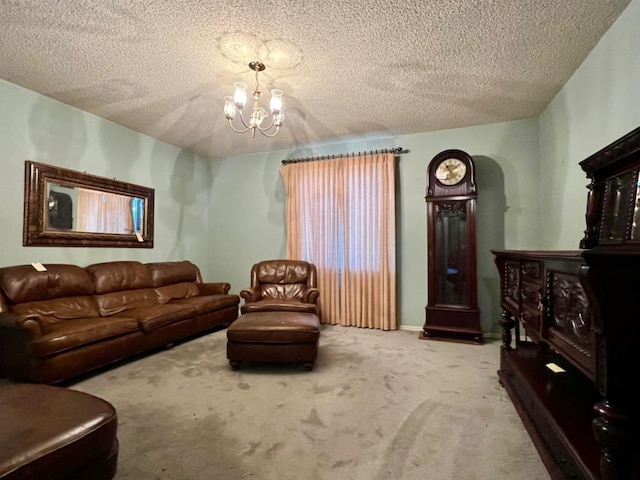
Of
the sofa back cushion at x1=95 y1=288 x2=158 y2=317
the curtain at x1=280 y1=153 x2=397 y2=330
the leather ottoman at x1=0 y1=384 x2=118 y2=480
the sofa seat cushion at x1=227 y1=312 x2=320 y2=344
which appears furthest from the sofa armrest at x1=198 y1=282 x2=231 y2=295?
the leather ottoman at x1=0 y1=384 x2=118 y2=480

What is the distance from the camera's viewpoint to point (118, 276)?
136 inches

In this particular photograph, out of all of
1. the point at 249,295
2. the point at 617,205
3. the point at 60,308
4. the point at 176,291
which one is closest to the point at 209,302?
the point at 249,295

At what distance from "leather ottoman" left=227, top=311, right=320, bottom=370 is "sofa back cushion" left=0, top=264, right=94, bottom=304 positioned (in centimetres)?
176

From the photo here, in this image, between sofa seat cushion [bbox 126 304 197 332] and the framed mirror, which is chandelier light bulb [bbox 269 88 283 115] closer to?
sofa seat cushion [bbox 126 304 197 332]

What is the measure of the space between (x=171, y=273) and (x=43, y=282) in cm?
138

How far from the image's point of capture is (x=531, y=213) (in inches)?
139

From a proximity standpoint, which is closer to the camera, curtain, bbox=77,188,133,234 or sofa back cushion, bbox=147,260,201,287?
curtain, bbox=77,188,133,234

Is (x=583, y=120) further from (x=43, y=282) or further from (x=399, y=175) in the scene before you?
(x=43, y=282)

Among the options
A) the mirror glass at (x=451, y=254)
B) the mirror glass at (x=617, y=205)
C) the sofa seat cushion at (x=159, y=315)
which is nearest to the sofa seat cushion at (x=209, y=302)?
the sofa seat cushion at (x=159, y=315)

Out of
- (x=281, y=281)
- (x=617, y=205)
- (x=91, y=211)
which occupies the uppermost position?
(x=91, y=211)

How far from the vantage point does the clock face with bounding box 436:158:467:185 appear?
11.4 ft

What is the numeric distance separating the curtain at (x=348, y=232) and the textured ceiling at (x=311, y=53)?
3.02 ft

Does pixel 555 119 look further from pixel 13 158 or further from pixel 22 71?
pixel 13 158

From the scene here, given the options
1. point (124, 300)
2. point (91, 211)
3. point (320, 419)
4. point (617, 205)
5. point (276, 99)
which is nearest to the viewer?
point (617, 205)
